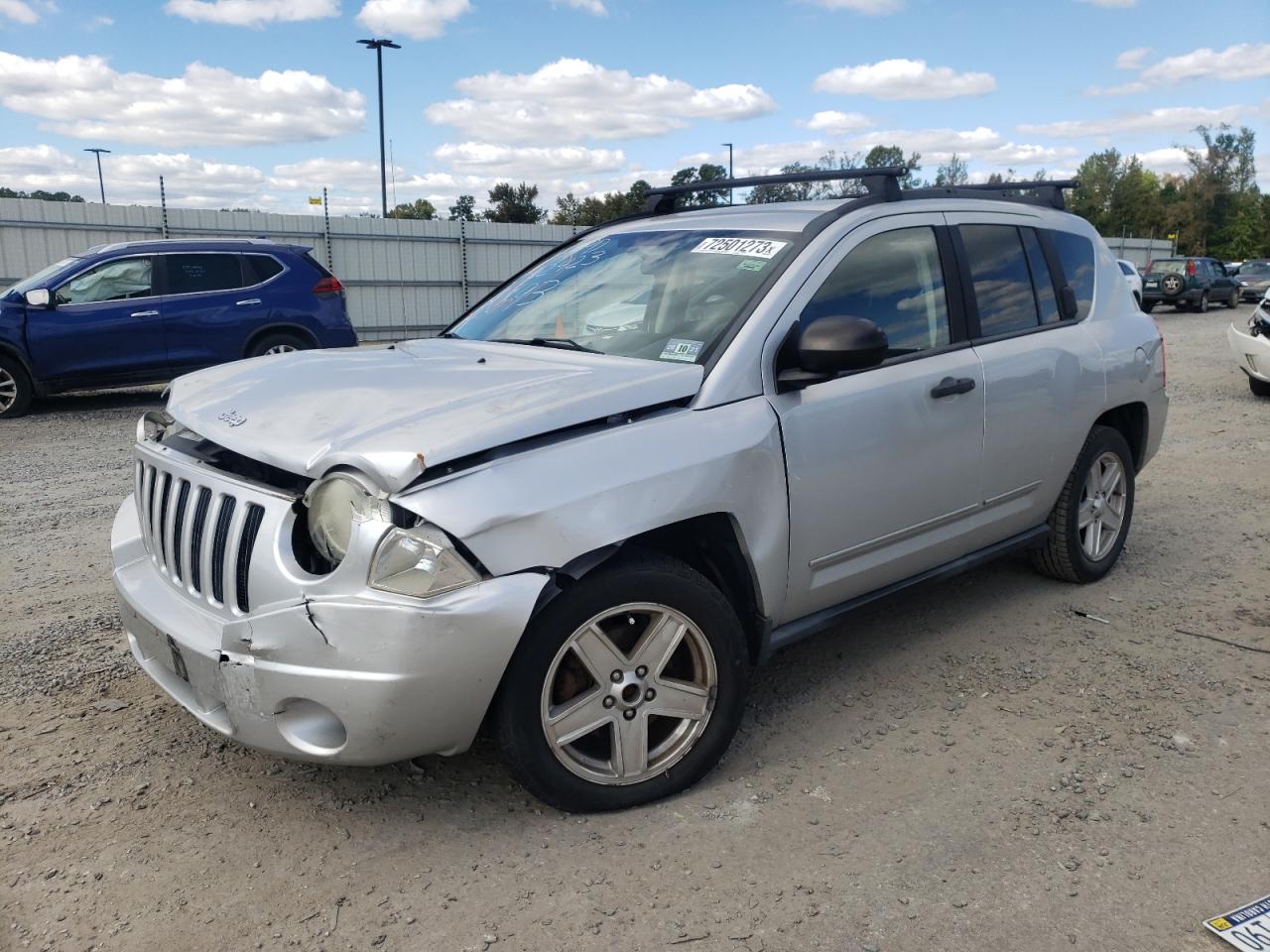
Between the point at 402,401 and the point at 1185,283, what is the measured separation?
30222 mm

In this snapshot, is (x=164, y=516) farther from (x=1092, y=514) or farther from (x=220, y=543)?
(x=1092, y=514)

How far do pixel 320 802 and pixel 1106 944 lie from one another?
2120mm

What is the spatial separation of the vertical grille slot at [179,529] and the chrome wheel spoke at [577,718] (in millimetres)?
1144

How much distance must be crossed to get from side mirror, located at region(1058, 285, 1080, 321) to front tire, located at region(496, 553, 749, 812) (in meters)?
2.47

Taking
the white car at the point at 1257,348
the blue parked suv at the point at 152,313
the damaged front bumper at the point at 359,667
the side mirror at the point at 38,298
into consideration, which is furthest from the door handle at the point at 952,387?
the side mirror at the point at 38,298

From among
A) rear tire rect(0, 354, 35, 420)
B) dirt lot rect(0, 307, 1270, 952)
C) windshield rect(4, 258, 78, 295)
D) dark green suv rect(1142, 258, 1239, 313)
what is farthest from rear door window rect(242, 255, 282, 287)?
dark green suv rect(1142, 258, 1239, 313)

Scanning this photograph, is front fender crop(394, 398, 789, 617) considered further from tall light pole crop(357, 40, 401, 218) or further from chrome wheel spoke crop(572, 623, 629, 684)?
tall light pole crop(357, 40, 401, 218)

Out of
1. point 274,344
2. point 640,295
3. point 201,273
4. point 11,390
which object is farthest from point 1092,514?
point 11,390

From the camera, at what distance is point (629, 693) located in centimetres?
290

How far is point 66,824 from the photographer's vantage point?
9.59ft

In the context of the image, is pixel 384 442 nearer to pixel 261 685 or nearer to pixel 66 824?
pixel 261 685

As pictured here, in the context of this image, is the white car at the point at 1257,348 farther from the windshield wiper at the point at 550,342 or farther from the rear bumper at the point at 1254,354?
the windshield wiper at the point at 550,342

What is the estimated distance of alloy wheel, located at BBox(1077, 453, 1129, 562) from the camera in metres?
4.77

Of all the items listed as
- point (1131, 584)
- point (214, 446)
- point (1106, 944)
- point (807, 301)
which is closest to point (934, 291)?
point (807, 301)
